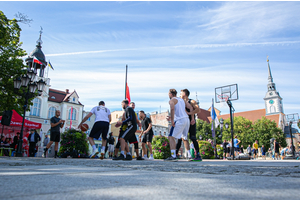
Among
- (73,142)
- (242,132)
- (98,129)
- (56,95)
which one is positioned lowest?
(73,142)

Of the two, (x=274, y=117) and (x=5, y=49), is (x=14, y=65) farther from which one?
(x=274, y=117)

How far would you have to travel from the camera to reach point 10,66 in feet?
49.8

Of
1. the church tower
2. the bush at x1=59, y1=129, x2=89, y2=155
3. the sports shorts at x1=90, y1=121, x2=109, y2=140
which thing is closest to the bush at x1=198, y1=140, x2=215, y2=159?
the bush at x1=59, y1=129, x2=89, y2=155

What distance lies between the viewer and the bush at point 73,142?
40.4 feet

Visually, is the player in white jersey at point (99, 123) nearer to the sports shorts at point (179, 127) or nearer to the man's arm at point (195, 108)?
the sports shorts at point (179, 127)

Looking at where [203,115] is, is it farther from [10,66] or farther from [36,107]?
[10,66]

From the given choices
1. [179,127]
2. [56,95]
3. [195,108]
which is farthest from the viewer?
[56,95]

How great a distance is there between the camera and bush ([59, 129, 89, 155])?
12312 mm

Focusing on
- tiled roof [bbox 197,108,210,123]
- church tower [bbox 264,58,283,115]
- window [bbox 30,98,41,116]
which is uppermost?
church tower [bbox 264,58,283,115]

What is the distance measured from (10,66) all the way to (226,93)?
2052 centimetres

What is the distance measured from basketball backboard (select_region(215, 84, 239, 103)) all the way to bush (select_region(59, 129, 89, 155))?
1596 centimetres

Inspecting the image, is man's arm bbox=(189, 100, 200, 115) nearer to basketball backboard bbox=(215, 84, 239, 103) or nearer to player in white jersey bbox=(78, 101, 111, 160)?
player in white jersey bbox=(78, 101, 111, 160)

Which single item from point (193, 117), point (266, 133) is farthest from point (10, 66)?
point (266, 133)

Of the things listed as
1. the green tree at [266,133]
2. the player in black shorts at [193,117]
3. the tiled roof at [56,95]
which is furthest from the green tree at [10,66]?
the green tree at [266,133]
